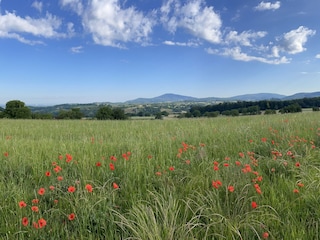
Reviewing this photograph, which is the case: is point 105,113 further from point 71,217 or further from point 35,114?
point 71,217

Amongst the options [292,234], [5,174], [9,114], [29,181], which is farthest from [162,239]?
[9,114]

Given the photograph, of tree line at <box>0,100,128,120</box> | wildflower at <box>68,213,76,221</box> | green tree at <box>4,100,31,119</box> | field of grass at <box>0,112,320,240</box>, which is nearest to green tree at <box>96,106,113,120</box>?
tree line at <box>0,100,128,120</box>

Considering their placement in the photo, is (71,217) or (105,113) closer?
(71,217)

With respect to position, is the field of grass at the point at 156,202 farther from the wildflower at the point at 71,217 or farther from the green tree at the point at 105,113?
the green tree at the point at 105,113

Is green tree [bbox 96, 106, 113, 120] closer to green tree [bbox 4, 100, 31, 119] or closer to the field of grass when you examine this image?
green tree [bbox 4, 100, 31, 119]

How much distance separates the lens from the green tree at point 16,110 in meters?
58.7

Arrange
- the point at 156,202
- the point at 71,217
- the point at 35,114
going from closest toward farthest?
the point at 71,217
the point at 156,202
the point at 35,114

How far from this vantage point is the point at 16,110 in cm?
5894

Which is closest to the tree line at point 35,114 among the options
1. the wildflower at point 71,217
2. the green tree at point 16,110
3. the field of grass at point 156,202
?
the green tree at point 16,110

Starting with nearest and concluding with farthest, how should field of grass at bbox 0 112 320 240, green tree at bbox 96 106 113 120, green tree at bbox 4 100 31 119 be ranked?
1. field of grass at bbox 0 112 320 240
2. green tree at bbox 4 100 31 119
3. green tree at bbox 96 106 113 120

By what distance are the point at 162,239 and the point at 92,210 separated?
765 millimetres

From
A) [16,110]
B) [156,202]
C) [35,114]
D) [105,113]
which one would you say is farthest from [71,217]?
[35,114]

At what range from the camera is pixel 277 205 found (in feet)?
7.96

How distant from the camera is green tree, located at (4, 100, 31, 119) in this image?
193 feet
